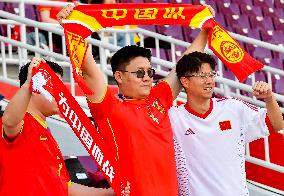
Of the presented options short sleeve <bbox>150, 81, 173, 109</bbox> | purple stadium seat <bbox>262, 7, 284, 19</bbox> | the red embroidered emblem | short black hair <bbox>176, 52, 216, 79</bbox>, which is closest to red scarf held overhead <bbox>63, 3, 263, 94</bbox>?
short black hair <bbox>176, 52, 216, 79</bbox>

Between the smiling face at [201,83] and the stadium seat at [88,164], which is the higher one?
the smiling face at [201,83]

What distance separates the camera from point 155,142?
4.93m

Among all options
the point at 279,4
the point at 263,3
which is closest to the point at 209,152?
the point at 263,3

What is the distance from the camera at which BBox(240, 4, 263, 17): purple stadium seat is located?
39.5ft

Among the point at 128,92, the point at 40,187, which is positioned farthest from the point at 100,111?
the point at 40,187

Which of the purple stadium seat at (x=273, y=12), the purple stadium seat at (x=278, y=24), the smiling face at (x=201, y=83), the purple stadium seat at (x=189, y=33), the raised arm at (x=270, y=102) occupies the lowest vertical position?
the raised arm at (x=270, y=102)

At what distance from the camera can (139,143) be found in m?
4.89

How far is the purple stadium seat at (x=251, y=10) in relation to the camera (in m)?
12.0

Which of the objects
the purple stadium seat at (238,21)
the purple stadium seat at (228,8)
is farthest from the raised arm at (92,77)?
the purple stadium seat at (228,8)

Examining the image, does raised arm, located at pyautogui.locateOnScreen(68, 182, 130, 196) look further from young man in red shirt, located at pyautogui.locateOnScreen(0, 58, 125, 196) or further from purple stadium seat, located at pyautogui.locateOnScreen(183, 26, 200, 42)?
purple stadium seat, located at pyautogui.locateOnScreen(183, 26, 200, 42)

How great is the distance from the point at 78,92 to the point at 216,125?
9.24 ft

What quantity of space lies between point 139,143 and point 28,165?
724 mm

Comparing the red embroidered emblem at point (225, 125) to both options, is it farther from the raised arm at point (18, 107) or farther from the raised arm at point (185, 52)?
the raised arm at point (18, 107)

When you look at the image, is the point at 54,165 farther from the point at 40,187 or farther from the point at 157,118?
the point at 157,118
